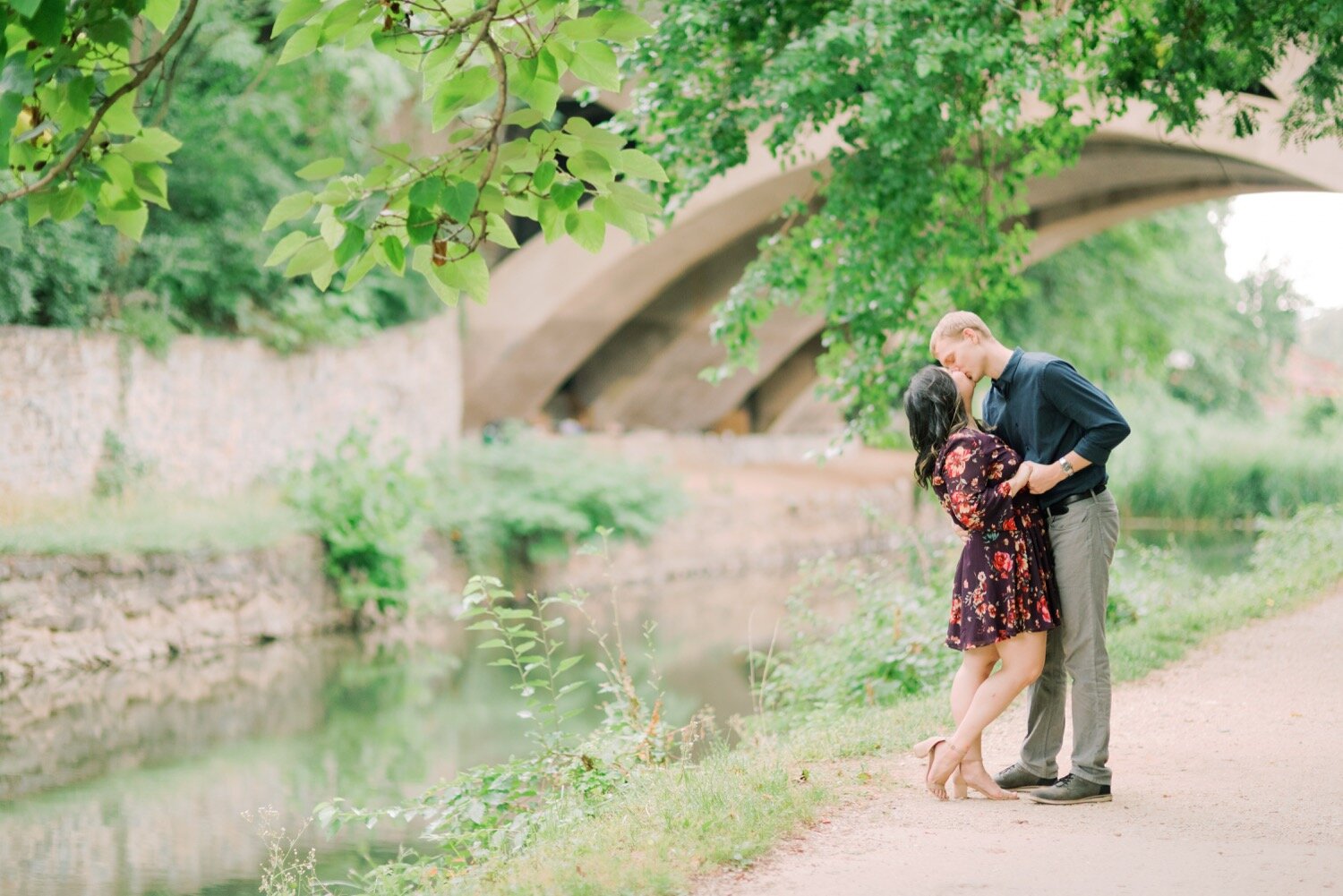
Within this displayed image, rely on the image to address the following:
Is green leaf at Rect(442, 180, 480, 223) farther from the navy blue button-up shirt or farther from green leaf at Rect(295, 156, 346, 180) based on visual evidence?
the navy blue button-up shirt

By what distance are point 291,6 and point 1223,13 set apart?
5079 mm

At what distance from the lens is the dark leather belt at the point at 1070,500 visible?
4238mm

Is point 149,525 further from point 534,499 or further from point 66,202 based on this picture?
point 66,202

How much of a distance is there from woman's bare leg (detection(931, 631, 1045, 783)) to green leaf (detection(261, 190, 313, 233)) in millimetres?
2761

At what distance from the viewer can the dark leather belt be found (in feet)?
13.9

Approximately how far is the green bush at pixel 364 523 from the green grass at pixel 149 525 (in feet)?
1.12

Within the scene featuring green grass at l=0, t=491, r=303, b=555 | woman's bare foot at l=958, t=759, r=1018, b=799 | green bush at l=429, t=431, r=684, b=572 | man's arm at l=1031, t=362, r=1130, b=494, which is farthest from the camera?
green bush at l=429, t=431, r=684, b=572

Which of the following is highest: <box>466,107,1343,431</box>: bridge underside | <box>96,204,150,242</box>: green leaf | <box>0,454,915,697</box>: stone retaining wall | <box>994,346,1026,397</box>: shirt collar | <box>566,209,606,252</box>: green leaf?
<box>466,107,1343,431</box>: bridge underside

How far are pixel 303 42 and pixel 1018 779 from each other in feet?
11.0

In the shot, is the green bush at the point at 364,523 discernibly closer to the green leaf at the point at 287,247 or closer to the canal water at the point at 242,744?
the canal water at the point at 242,744

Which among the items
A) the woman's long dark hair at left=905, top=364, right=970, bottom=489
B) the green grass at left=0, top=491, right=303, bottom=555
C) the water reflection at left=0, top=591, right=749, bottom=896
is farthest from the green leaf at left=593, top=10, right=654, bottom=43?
the green grass at left=0, top=491, right=303, bottom=555

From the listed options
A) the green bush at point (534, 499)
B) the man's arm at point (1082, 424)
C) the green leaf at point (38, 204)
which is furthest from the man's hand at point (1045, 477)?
the green bush at point (534, 499)

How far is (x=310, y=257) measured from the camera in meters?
2.53

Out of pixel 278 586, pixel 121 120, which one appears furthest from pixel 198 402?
pixel 121 120
